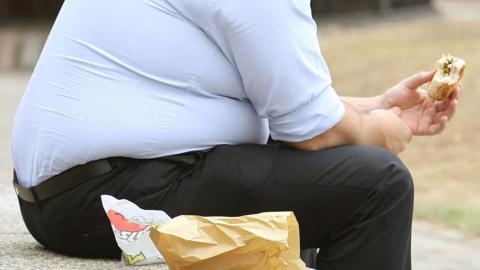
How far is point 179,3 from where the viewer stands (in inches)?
93.8

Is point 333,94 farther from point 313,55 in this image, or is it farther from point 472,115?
point 472,115

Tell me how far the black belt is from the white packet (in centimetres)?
10

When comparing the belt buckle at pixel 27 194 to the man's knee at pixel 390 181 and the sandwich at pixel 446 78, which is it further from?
the sandwich at pixel 446 78

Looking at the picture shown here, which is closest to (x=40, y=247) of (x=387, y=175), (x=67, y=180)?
(x=67, y=180)

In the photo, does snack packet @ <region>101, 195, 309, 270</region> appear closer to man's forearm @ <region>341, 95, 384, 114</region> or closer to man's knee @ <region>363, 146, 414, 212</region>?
man's knee @ <region>363, 146, 414, 212</region>

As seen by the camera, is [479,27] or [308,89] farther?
[479,27]

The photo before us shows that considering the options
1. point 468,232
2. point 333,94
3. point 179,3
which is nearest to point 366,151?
point 333,94

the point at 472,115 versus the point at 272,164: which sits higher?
the point at 272,164

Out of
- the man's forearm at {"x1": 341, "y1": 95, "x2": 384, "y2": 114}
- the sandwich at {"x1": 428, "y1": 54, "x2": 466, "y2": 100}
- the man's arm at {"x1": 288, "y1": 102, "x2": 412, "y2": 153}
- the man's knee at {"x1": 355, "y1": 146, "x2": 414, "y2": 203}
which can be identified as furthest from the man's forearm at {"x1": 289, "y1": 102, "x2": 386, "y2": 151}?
the man's forearm at {"x1": 341, "y1": 95, "x2": 384, "y2": 114}

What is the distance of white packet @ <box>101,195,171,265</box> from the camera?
2.37 metres

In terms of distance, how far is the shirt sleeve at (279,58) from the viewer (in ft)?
7.64

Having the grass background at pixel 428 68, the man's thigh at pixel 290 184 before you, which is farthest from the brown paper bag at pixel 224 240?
the grass background at pixel 428 68

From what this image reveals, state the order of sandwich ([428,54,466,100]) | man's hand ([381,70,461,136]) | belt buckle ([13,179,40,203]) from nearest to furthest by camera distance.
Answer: belt buckle ([13,179,40,203]), sandwich ([428,54,466,100]), man's hand ([381,70,461,136])

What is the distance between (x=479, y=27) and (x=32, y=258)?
10.9m
